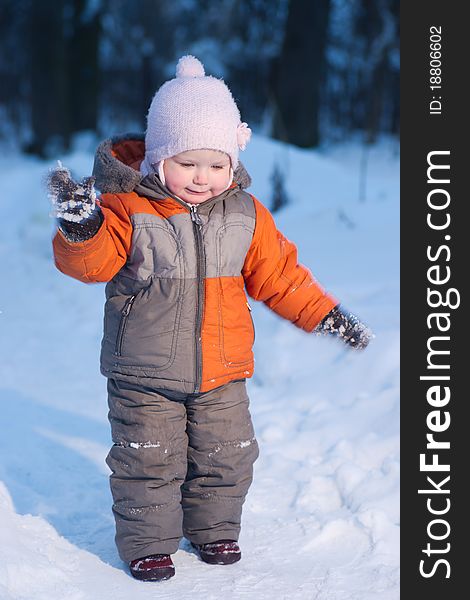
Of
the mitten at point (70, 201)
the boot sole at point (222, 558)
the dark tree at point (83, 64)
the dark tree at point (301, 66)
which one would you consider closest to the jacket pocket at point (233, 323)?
the mitten at point (70, 201)

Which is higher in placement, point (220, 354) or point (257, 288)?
point (257, 288)

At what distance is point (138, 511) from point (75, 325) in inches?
117

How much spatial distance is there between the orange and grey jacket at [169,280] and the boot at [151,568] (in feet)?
1.75

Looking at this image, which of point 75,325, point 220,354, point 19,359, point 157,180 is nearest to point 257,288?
point 220,354

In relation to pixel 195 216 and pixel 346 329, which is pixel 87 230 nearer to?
pixel 195 216

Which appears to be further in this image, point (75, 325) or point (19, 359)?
point (75, 325)

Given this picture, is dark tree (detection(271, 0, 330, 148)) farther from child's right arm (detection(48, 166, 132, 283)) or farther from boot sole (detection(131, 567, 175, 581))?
boot sole (detection(131, 567, 175, 581))

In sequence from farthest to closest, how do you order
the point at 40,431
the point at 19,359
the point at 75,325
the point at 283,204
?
the point at 283,204 < the point at 75,325 < the point at 19,359 < the point at 40,431

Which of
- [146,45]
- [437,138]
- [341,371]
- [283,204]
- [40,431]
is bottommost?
[40,431]

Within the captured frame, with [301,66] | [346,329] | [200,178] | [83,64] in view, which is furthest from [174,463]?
[83,64]

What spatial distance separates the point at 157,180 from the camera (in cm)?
250

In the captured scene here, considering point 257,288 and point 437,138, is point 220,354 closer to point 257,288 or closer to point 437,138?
point 257,288

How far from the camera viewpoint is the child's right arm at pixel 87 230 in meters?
2.24

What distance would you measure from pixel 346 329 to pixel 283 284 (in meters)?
0.25
